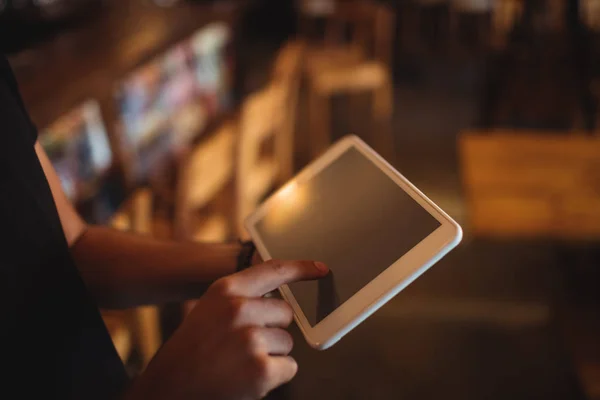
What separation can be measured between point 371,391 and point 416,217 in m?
1.40

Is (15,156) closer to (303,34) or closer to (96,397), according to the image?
(96,397)

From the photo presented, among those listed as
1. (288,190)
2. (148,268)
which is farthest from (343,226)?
(148,268)

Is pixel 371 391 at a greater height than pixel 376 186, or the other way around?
pixel 376 186

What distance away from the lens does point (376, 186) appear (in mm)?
590

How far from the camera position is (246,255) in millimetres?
641

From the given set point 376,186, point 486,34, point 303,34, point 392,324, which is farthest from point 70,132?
point 486,34

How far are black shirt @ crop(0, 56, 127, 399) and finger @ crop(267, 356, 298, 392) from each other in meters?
0.25

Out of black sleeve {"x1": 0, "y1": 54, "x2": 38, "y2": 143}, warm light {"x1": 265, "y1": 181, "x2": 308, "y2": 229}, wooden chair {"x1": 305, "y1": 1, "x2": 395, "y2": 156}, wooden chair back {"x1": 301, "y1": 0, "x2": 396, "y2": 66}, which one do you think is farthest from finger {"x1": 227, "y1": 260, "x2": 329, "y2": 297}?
wooden chair back {"x1": 301, "y1": 0, "x2": 396, "y2": 66}

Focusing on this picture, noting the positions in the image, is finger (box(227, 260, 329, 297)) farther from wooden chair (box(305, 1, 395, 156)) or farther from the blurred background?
wooden chair (box(305, 1, 395, 156))

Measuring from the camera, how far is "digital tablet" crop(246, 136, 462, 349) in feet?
1.62

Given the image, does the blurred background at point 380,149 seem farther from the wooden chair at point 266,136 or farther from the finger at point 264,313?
the finger at point 264,313

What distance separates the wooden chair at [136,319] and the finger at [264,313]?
39.1 inches

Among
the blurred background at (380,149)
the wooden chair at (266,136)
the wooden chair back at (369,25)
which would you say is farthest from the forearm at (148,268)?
the wooden chair back at (369,25)

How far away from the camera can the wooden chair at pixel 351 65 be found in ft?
10.5
